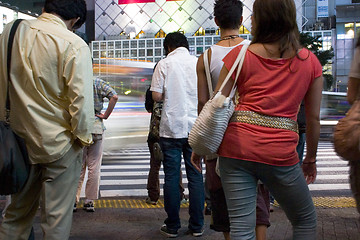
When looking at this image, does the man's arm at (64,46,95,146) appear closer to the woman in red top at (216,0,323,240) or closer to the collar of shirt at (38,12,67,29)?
the collar of shirt at (38,12,67,29)

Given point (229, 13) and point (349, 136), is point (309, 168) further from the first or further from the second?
point (229, 13)

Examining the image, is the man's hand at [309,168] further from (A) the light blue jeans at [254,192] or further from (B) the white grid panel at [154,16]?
(B) the white grid panel at [154,16]

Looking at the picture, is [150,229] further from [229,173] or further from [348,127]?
[348,127]

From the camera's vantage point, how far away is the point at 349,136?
2021 millimetres

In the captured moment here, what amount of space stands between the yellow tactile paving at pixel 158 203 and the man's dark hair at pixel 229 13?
2.93 meters

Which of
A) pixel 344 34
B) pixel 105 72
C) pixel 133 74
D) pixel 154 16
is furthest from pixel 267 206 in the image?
pixel 344 34

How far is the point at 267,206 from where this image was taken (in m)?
3.31

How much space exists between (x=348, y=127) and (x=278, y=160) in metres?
0.39

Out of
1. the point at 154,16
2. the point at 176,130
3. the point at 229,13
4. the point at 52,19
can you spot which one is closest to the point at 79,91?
the point at 52,19

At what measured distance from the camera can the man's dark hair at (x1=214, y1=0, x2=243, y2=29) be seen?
11.0 ft

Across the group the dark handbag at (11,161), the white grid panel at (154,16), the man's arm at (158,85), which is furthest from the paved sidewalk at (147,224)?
the white grid panel at (154,16)

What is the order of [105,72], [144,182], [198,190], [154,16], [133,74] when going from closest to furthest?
1. [198,190]
2. [144,182]
3. [105,72]
4. [133,74]
5. [154,16]

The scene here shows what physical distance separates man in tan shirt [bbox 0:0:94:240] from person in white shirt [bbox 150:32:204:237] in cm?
159

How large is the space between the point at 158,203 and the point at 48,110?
11.6 ft
